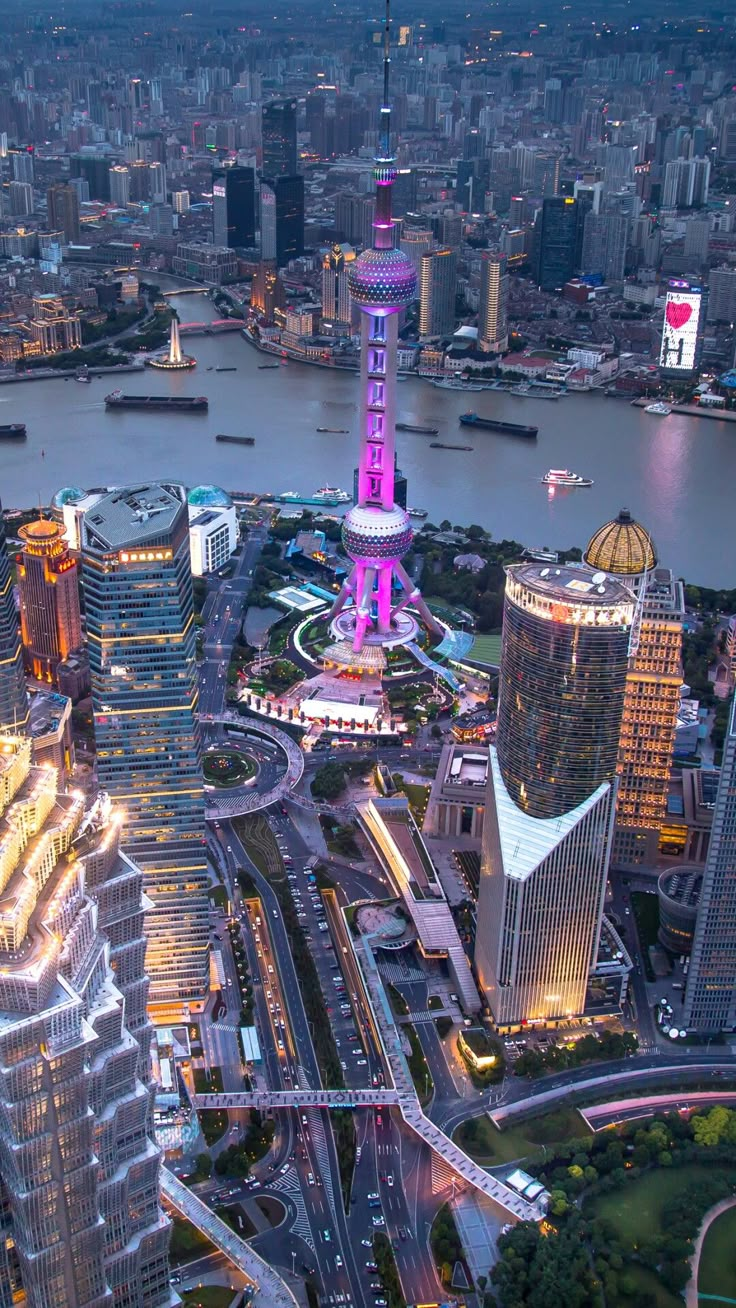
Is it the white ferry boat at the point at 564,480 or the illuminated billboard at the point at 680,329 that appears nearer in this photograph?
the white ferry boat at the point at 564,480

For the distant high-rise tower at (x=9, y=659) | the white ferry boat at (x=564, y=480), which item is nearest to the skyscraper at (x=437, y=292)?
the white ferry boat at (x=564, y=480)

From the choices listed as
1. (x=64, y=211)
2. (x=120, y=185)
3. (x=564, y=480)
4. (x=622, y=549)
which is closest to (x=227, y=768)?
(x=622, y=549)

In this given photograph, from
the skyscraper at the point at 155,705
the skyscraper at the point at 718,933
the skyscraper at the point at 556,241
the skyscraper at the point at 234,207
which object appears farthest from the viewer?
the skyscraper at the point at 234,207

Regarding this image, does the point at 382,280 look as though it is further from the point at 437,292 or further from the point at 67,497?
the point at 437,292

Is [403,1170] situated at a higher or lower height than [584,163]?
lower

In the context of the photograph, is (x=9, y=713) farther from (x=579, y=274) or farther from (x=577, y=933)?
(x=579, y=274)

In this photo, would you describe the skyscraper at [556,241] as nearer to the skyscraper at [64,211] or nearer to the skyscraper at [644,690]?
the skyscraper at [64,211]

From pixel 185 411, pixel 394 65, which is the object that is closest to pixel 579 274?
pixel 185 411

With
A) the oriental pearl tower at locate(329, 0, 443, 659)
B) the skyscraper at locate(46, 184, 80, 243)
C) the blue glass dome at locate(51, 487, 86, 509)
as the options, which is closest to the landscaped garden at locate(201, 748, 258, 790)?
the oriental pearl tower at locate(329, 0, 443, 659)
